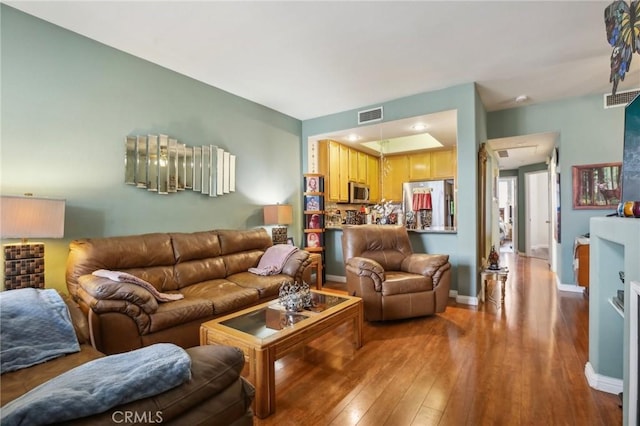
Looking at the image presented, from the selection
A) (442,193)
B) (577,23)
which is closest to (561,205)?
(442,193)

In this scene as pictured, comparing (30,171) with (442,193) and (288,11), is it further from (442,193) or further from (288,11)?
(442,193)

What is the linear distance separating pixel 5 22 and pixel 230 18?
1.72 m

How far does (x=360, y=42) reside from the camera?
2863 mm

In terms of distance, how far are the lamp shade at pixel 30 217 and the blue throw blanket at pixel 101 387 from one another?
1.79 meters

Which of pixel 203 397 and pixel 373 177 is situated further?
pixel 373 177

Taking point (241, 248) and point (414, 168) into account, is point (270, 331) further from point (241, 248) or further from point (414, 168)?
point (414, 168)

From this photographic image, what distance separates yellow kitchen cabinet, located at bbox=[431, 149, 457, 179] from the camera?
6.14 metres

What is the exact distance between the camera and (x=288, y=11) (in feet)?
7.91

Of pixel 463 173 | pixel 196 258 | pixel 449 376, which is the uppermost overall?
pixel 463 173

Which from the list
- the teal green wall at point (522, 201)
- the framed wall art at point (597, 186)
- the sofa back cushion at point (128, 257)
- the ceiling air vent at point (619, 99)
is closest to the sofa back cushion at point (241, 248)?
the sofa back cushion at point (128, 257)

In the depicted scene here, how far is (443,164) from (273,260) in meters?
4.35

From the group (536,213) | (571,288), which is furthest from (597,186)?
(536,213)

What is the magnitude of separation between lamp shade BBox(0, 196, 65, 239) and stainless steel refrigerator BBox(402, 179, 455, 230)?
4.81 metres

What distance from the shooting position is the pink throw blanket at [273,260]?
3484 millimetres
